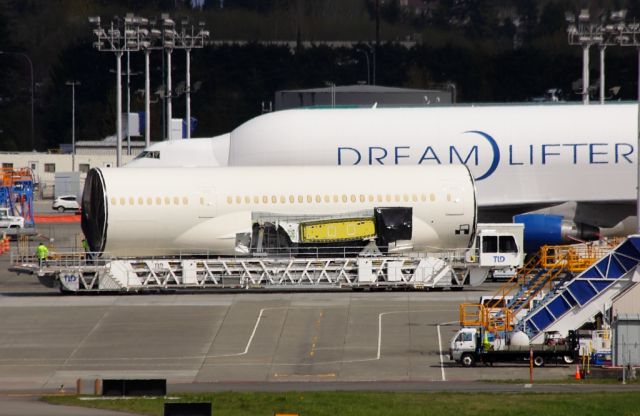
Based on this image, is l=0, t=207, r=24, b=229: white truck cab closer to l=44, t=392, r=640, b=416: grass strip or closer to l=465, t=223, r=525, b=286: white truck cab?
l=465, t=223, r=525, b=286: white truck cab

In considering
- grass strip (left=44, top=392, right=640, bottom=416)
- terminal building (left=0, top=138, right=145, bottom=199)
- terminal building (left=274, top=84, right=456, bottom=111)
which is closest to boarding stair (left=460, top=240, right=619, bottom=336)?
grass strip (left=44, top=392, right=640, bottom=416)

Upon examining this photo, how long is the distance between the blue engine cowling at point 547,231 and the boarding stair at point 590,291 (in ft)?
59.0

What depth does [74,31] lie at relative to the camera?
139875 mm

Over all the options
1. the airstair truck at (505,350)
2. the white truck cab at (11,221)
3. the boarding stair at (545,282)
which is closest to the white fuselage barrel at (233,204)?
the boarding stair at (545,282)

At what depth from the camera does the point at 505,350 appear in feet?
131

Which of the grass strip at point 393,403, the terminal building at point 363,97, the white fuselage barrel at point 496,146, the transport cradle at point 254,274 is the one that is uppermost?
the terminal building at point 363,97

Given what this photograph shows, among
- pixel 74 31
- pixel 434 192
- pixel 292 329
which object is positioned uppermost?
pixel 74 31

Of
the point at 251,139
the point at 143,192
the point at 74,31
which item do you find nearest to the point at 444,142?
the point at 251,139

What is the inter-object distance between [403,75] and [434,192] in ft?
264

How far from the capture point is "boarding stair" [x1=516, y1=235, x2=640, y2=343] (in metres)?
42.0

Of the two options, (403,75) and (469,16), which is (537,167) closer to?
(469,16)

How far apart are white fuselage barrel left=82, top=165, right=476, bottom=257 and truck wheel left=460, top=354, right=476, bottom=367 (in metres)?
18.1

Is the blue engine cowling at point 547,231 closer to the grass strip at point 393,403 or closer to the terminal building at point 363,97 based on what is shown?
the grass strip at point 393,403

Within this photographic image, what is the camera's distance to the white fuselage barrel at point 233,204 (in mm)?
57031
